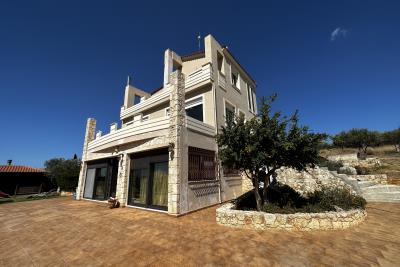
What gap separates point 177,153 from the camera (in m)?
8.55

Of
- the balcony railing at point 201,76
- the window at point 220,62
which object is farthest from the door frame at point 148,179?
the window at point 220,62

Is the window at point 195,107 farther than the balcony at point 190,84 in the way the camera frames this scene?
Yes

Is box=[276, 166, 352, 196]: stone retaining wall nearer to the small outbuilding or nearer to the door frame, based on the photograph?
the door frame

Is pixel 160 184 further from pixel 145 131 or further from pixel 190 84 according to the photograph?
pixel 190 84

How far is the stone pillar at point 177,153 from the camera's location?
812 centimetres

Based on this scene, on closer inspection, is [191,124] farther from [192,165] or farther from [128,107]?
[128,107]

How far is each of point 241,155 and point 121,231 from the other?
5.11 m

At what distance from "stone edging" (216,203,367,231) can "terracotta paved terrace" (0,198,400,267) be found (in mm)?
269

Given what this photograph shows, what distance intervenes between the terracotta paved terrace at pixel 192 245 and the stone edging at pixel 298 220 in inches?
10.6

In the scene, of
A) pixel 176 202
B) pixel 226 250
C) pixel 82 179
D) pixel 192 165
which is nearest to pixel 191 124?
pixel 192 165

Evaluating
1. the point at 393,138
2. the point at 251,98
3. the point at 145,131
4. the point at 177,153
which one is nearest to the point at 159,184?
the point at 177,153

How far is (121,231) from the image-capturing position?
6090mm

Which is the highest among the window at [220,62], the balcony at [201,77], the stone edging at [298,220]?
the window at [220,62]

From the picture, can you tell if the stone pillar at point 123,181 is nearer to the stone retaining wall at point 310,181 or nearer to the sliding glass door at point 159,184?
the sliding glass door at point 159,184
